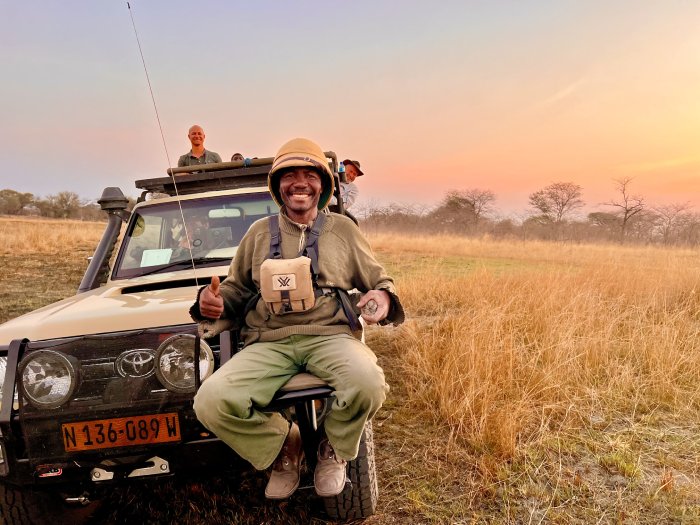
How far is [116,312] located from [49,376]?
44 cm

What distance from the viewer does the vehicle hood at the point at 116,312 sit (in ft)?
7.29

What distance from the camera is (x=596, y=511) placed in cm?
237

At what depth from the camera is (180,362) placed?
2.05 meters

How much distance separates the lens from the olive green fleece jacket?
2191 millimetres

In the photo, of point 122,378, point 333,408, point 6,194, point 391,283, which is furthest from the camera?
point 6,194

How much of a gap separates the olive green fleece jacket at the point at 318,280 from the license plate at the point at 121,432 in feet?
1.66

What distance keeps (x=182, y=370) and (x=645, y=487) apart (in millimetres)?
2545

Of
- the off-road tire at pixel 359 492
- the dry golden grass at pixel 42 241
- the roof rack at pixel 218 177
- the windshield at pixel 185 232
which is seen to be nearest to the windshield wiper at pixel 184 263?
the windshield at pixel 185 232

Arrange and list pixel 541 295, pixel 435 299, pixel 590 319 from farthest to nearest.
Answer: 1. pixel 435 299
2. pixel 541 295
3. pixel 590 319

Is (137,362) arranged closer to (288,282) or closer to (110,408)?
(110,408)

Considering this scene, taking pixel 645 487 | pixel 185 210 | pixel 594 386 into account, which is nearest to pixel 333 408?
pixel 645 487

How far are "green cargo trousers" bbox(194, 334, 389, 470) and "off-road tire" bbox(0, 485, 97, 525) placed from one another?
96 cm

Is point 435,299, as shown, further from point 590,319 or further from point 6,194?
point 6,194

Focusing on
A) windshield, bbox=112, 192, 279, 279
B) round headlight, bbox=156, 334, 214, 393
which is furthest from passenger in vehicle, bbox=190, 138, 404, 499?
windshield, bbox=112, 192, 279, 279
